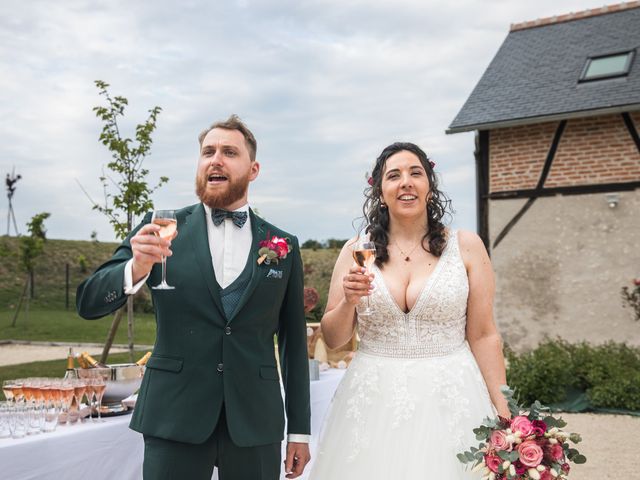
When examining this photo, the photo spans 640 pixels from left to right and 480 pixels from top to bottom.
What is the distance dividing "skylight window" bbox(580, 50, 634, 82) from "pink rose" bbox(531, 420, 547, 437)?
39.2ft

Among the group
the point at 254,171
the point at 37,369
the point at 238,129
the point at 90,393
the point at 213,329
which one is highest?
the point at 238,129

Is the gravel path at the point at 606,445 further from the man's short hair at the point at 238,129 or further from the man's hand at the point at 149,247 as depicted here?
the man's hand at the point at 149,247

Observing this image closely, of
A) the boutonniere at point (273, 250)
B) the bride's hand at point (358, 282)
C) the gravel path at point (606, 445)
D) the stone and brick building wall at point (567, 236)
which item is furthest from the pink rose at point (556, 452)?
the stone and brick building wall at point (567, 236)

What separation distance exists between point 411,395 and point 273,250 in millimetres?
1014

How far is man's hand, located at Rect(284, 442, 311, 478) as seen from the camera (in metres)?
2.62

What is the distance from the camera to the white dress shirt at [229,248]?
246 cm

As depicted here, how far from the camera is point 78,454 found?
108 inches

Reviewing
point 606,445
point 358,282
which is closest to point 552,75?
point 606,445

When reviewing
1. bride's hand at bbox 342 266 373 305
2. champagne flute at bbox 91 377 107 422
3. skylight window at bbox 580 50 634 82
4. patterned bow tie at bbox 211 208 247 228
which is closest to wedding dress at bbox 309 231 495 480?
bride's hand at bbox 342 266 373 305

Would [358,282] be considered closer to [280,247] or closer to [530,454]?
[280,247]

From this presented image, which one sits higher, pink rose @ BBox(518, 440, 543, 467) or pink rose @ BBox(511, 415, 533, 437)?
pink rose @ BBox(511, 415, 533, 437)

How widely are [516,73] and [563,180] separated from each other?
317 cm

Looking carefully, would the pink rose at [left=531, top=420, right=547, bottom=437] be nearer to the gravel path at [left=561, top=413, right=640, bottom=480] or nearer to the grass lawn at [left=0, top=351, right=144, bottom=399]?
the gravel path at [left=561, top=413, right=640, bottom=480]

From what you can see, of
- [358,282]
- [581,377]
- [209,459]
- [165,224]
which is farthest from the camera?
[581,377]
